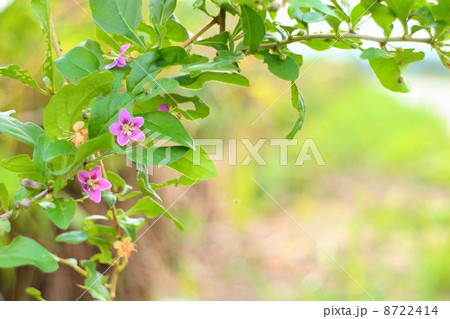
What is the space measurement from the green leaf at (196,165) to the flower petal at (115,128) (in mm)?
51

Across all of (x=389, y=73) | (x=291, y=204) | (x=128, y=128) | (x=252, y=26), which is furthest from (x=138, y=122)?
(x=291, y=204)

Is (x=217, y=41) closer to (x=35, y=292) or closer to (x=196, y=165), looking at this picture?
(x=196, y=165)

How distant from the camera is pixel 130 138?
16.2 inches

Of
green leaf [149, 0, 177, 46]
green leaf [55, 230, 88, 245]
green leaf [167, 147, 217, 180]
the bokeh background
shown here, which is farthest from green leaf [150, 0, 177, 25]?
the bokeh background

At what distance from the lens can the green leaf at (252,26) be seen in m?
0.43

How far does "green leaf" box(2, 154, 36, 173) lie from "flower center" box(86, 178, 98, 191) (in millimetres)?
42

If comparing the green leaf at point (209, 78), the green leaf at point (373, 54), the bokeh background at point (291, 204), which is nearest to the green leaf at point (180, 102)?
the green leaf at point (209, 78)

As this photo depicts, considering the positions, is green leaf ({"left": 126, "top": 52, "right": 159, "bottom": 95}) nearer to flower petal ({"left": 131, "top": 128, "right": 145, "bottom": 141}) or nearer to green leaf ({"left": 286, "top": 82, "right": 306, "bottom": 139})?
flower petal ({"left": 131, "top": 128, "right": 145, "bottom": 141})

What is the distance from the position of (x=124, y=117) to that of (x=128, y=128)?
0.05 feet

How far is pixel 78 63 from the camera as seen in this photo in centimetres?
41

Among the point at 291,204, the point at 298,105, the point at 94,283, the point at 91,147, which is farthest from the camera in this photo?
the point at 291,204

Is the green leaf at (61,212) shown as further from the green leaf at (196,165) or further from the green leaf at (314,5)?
the green leaf at (314,5)

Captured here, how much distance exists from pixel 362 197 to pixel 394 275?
Result: 583mm
